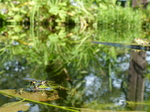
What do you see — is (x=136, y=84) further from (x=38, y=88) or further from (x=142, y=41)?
(x=142, y=41)

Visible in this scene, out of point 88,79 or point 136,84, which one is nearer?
point 136,84

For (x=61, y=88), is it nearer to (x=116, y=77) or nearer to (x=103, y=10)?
(x=116, y=77)

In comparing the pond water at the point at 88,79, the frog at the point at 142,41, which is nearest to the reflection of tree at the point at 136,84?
the pond water at the point at 88,79

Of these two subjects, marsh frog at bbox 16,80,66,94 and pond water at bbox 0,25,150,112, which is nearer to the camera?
pond water at bbox 0,25,150,112

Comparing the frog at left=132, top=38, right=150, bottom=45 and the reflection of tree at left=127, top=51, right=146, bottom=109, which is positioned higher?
the frog at left=132, top=38, right=150, bottom=45

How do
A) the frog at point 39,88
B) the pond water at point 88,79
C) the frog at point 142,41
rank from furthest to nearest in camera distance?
the frog at point 142,41, the frog at point 39,88, the pond water at point 88,79

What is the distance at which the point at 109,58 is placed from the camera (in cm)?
188

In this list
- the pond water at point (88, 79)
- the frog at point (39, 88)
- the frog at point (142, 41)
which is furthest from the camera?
the frog at point (142, 41)

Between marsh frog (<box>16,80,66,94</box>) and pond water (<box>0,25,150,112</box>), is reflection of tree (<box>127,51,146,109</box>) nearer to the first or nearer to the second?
pond water (<box>0,25,150,112</box>)

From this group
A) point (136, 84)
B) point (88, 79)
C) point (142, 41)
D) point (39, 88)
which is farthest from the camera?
point (142, 41)

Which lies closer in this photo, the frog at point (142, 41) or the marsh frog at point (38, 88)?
the marsh frog at point (38, 88)

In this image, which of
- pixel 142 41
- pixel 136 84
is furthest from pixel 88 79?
pixel 142 41

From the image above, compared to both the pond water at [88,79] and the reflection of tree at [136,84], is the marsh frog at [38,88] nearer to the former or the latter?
the pond water at [88,79]

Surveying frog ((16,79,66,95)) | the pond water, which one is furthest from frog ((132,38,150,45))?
frog ((16,79,66,95))
